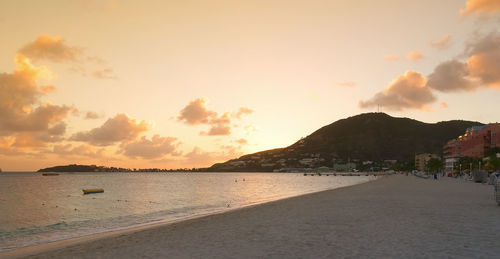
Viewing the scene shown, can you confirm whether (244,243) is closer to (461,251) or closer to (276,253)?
(276,253)

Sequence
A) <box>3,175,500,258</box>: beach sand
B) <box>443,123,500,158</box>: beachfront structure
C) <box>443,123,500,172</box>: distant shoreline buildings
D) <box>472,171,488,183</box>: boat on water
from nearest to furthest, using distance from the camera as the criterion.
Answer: <box>3,175,500,258</box>: beach sand < <box>472,171,488,183</box>: boat on water < <box>443,123,500,158</box>: beachfront structure < <box>443,123,500,172</box>: distant shoreline buildings

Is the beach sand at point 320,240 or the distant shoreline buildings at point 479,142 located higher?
the distant shoreline buildings at point 479,142

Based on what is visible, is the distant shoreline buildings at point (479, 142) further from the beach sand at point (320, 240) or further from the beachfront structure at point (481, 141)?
the beach sand at point (320, 240)

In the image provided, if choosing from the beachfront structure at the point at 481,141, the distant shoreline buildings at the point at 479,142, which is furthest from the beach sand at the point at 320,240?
the beachfront structure at the point at 481,141

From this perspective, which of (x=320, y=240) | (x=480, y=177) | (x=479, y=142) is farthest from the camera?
(x=479, y=142)

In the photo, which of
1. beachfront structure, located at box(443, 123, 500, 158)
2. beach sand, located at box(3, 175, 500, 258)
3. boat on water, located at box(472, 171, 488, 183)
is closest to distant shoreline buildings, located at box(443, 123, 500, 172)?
beachfront structure, located at box(443, 123, 500, 158)

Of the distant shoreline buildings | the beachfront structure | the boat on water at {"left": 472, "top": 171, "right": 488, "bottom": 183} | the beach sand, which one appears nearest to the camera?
the beach sand

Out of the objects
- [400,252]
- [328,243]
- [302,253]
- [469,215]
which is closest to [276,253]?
[302,253]

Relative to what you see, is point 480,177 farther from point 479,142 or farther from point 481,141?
point 479,142

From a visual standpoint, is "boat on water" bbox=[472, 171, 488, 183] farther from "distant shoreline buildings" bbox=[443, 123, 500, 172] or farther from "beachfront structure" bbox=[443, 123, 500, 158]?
"beachfront structure" bbox=[443, 123, 500, 158]

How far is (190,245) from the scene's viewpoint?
45.0ft

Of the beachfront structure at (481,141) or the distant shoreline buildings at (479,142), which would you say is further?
the distant shoreline buildings at (479,142)

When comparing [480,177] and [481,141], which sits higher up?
[481,141]

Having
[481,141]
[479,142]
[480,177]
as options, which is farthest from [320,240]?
[479,142]
